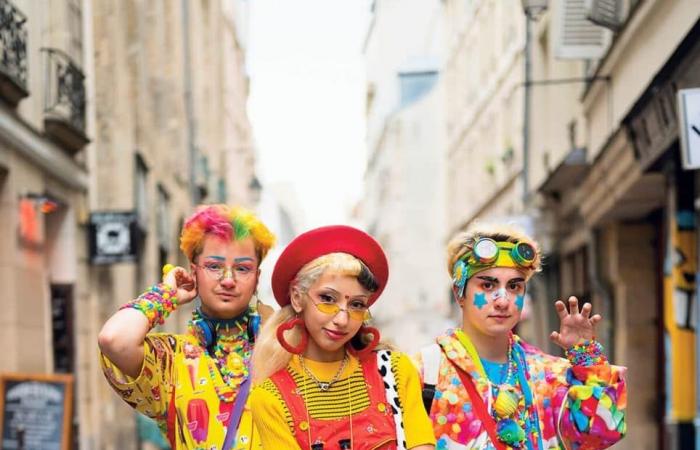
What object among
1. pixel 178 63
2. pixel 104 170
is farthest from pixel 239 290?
pixel 178 63

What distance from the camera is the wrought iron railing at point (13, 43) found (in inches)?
412

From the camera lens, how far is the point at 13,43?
426 inches

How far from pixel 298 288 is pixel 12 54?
24.6 feet

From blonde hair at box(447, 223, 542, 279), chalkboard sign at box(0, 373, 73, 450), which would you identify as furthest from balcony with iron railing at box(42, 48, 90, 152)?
blonde hair at box(447, 223, 542, 279)

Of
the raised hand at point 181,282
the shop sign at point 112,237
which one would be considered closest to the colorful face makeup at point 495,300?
the raised hand at point 181,282

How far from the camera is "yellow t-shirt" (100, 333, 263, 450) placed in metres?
4.25

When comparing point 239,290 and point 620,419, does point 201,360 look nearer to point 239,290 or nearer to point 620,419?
point 239,290

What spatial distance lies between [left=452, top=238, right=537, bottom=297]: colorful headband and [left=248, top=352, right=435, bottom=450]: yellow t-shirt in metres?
0.47

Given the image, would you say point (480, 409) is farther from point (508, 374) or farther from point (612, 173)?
point (612, 173)

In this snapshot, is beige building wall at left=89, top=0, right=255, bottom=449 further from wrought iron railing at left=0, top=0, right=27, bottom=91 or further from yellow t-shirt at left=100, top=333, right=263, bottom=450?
yellow t-shirt at left=100, top=333, right=263, bottom=450

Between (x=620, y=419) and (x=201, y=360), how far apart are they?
1486mm

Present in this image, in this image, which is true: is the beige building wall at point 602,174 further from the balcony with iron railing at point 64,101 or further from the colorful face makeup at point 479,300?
the balcony with iron railing at point 64,101

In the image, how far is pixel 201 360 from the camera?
439 centimetres

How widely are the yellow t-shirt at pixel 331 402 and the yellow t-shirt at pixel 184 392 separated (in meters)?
0.21
